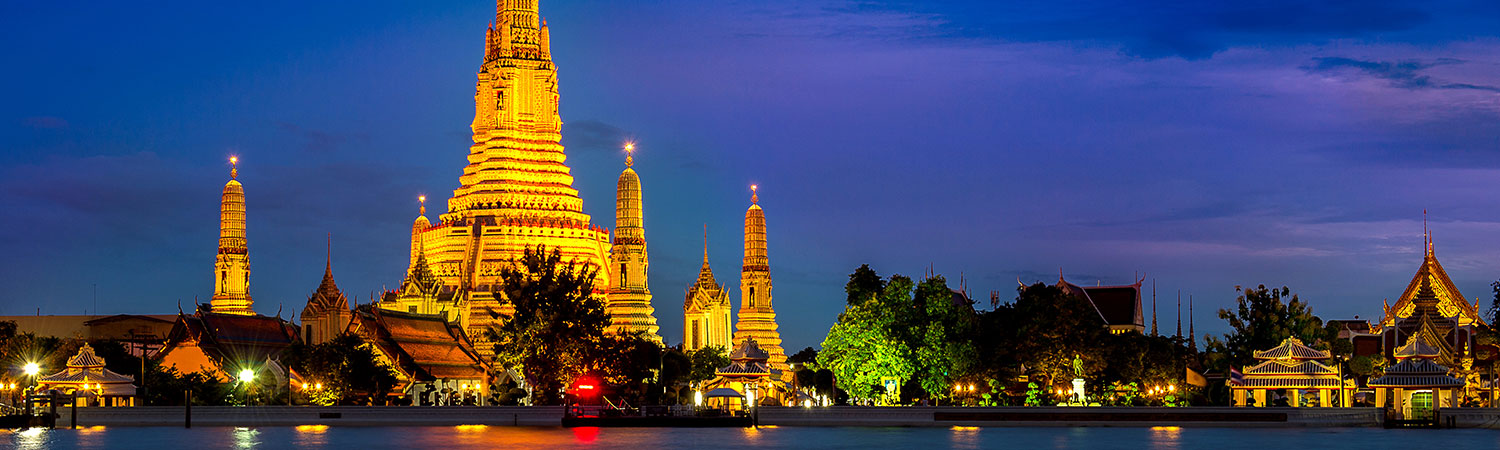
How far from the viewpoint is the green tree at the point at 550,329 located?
223 ft

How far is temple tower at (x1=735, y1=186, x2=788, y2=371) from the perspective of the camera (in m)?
103

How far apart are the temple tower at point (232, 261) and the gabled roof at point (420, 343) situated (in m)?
13.7

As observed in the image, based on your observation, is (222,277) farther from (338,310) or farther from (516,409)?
(516,409)

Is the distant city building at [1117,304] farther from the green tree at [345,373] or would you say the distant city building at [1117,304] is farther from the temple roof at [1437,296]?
the green tree at [345,373]

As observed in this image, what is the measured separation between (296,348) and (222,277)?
22412 mm

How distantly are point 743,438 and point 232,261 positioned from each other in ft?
140

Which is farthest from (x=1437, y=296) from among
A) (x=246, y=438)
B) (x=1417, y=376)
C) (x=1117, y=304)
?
(x=246, y=438)

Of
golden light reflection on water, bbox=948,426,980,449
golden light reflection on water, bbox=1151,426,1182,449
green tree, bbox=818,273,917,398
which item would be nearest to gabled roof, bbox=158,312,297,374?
green tree, bbox=818,273,917,398

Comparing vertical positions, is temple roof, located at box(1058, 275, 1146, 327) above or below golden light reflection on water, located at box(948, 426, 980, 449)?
above

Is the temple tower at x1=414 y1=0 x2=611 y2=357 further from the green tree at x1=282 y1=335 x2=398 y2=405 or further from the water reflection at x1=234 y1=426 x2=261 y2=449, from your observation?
the water reflection at x1=234 y1=426 x2=261 y2=449

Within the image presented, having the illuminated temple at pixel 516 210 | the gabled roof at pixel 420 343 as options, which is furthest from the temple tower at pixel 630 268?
the gabled roof at pixel 420 343

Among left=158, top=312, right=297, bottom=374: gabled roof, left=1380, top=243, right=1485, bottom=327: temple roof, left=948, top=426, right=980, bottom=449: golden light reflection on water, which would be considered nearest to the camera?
left=948, top=426, right=980, bottom=449: golden light reflection on water

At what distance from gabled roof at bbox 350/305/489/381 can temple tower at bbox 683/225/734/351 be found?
62.7 ft

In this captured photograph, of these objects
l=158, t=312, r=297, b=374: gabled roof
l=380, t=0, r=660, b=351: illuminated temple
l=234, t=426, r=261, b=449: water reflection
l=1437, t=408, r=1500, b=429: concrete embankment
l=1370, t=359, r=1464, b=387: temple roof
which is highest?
l=380, t=0, r=660, b=351: illuminated temple
